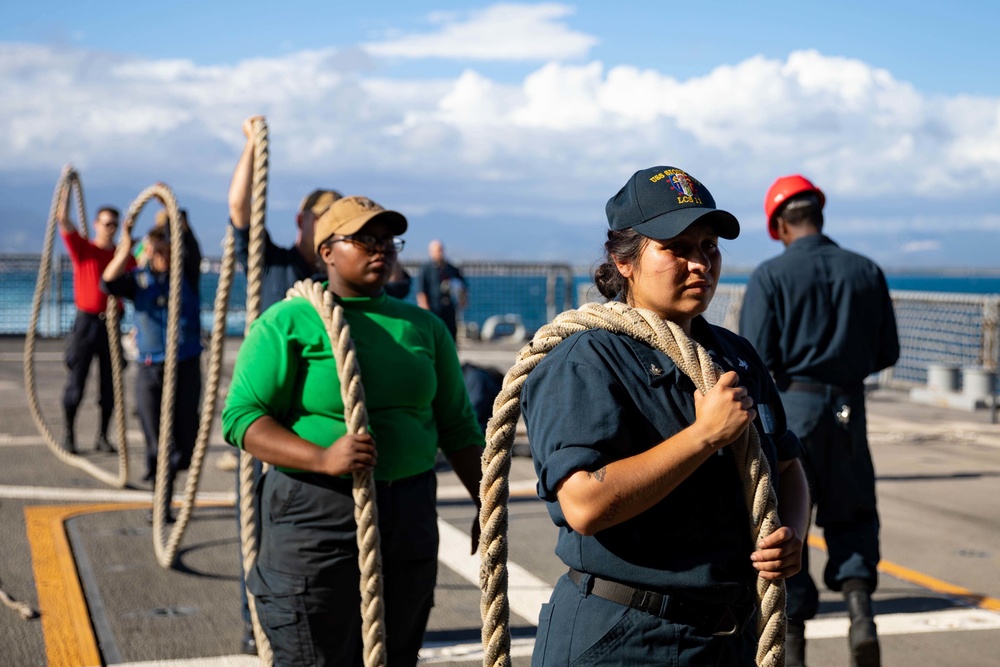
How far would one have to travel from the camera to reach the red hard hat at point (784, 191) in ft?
17.4

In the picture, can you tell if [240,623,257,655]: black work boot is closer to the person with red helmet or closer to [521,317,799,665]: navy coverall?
the person with red helmet

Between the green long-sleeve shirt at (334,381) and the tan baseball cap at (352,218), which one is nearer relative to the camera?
the green long-sleeve shirt at (334,381)

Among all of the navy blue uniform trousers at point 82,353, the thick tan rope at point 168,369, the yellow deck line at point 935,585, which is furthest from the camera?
the navy blue uniform trousers at point 82,353

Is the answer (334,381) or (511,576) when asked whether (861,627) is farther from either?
(334,381)

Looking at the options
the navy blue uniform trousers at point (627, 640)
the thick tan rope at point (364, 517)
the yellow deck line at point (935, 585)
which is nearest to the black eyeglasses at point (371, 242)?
the thick tan rope at point (364, 517)

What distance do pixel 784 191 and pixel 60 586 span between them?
4.14 metres

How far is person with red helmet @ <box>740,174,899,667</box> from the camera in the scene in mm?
5047

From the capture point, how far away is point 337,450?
3533mm

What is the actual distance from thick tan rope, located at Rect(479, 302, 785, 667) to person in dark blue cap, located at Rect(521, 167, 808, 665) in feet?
0.11

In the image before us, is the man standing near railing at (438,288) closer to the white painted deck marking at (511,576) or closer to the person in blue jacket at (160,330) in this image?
the person in blue jacket at (160,330)

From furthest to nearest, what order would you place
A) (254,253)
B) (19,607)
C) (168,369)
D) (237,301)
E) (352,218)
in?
(237,301) → (168,369) → (19,607) → (254,253) → (352,218)

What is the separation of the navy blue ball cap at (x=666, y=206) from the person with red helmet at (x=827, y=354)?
104 inches

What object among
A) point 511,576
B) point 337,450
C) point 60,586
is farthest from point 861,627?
point 60,586

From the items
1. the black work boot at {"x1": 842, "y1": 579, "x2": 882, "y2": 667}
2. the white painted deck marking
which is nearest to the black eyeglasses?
the white painted deck marking
